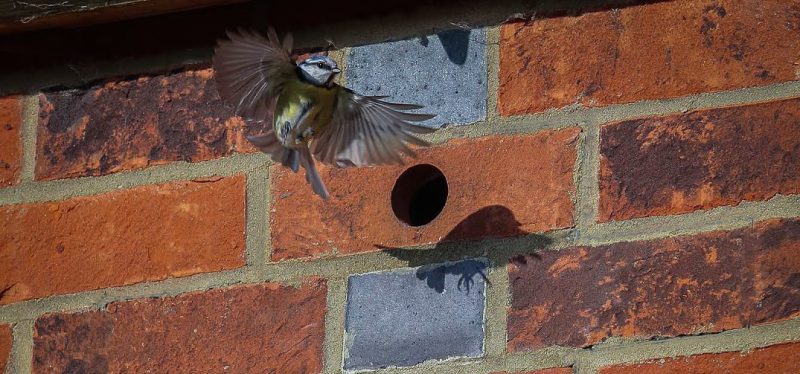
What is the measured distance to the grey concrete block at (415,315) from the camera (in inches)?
55.1

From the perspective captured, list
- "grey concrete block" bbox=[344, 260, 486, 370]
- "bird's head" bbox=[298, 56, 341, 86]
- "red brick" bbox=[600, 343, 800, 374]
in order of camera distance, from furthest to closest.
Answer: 1. "bird's head" bbox=[298, 56, 341, 86]
2. "grey concrete block" bbox=[344, 260, 486, 370]
3. "red brick" bbox=[600, 343, 800, 374]

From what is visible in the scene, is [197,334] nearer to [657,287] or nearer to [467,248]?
[467,248]

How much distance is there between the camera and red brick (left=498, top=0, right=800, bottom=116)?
141 centimetres

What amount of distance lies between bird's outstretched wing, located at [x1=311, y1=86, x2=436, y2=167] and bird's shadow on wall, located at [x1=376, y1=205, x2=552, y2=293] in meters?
0.10

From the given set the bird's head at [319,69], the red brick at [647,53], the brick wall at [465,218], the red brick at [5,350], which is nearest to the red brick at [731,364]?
the brick wall at [465,218]

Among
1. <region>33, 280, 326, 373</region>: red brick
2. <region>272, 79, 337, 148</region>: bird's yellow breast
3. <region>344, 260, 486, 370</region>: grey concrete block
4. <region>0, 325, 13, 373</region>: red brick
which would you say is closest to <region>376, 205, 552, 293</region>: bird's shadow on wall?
<region>344, 260, 486, 370</region>: grey concrete block

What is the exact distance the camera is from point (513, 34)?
1481 millimetres

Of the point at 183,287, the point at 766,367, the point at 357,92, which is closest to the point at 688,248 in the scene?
the point at 766,367

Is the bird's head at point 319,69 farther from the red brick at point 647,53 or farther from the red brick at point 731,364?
the red brick at point 731,364

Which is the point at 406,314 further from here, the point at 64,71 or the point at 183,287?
the point at 64,71

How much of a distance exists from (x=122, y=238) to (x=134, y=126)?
0.12 m

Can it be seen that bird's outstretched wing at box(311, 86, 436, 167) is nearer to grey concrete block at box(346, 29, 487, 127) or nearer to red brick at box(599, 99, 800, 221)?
grey concrete block at box(346, 29, 487, 127)

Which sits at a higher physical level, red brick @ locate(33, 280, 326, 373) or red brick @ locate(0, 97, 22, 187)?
red brick @ locate(0, 97, 22, 187)

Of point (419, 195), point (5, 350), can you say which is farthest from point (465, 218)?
point (5, 350)
